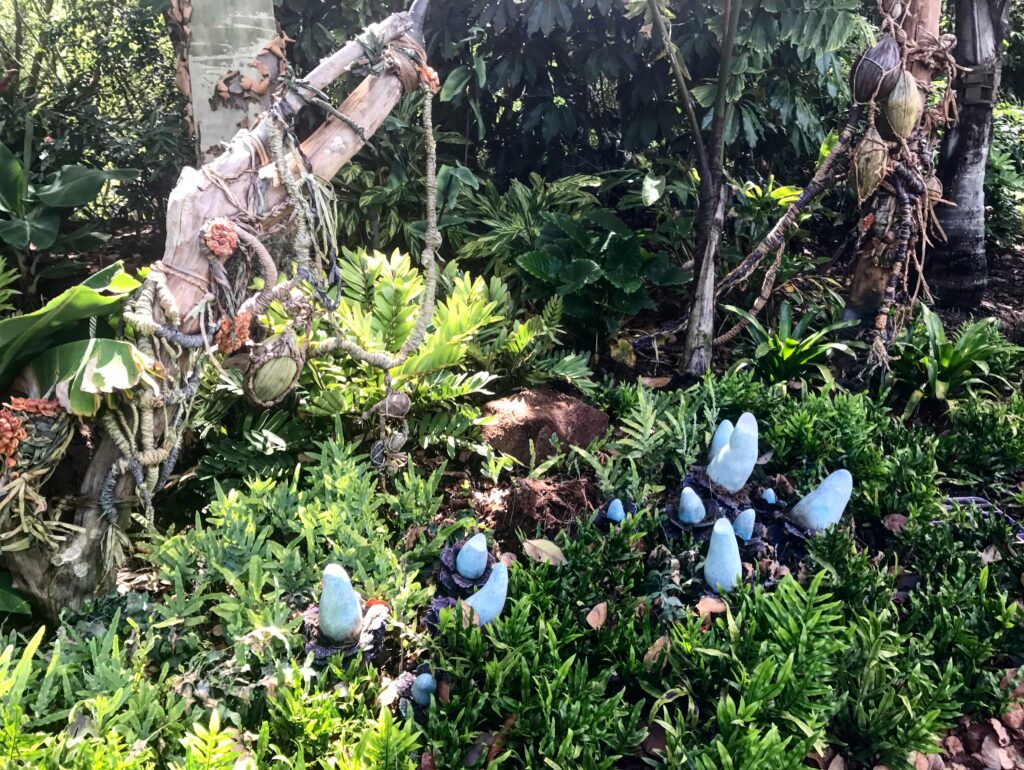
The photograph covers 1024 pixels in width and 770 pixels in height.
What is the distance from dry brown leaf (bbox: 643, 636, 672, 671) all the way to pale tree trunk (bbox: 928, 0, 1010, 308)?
10.7ft

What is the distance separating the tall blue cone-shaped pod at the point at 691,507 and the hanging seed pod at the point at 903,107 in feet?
5.74

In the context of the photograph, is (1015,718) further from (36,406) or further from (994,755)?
(36,406)

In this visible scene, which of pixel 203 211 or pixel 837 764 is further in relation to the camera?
pixel 203 211

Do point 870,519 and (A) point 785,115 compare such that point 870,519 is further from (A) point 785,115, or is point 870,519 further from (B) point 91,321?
(A) point 785,115

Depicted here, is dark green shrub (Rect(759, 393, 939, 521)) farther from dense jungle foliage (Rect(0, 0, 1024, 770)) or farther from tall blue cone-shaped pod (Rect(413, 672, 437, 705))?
tall blue cone-shaped pod (Rect(413, 672, 437, 705))

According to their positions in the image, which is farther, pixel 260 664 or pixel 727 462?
pixel 727 462

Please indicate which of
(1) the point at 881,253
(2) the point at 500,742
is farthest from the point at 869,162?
(2) the point at 500,742

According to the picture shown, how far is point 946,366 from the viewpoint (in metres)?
3.04

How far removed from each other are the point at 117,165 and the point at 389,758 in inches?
191

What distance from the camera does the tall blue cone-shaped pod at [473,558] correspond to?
175 centimetres

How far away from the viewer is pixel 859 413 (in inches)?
98.5

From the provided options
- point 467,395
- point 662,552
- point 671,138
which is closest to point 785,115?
point 671,138

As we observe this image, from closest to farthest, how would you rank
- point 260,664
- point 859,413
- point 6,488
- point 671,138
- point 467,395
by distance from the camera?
point 260,664 < point 6,488 < point 859,413 < point 467,395 < point 671,138

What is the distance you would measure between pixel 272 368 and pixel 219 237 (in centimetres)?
36
